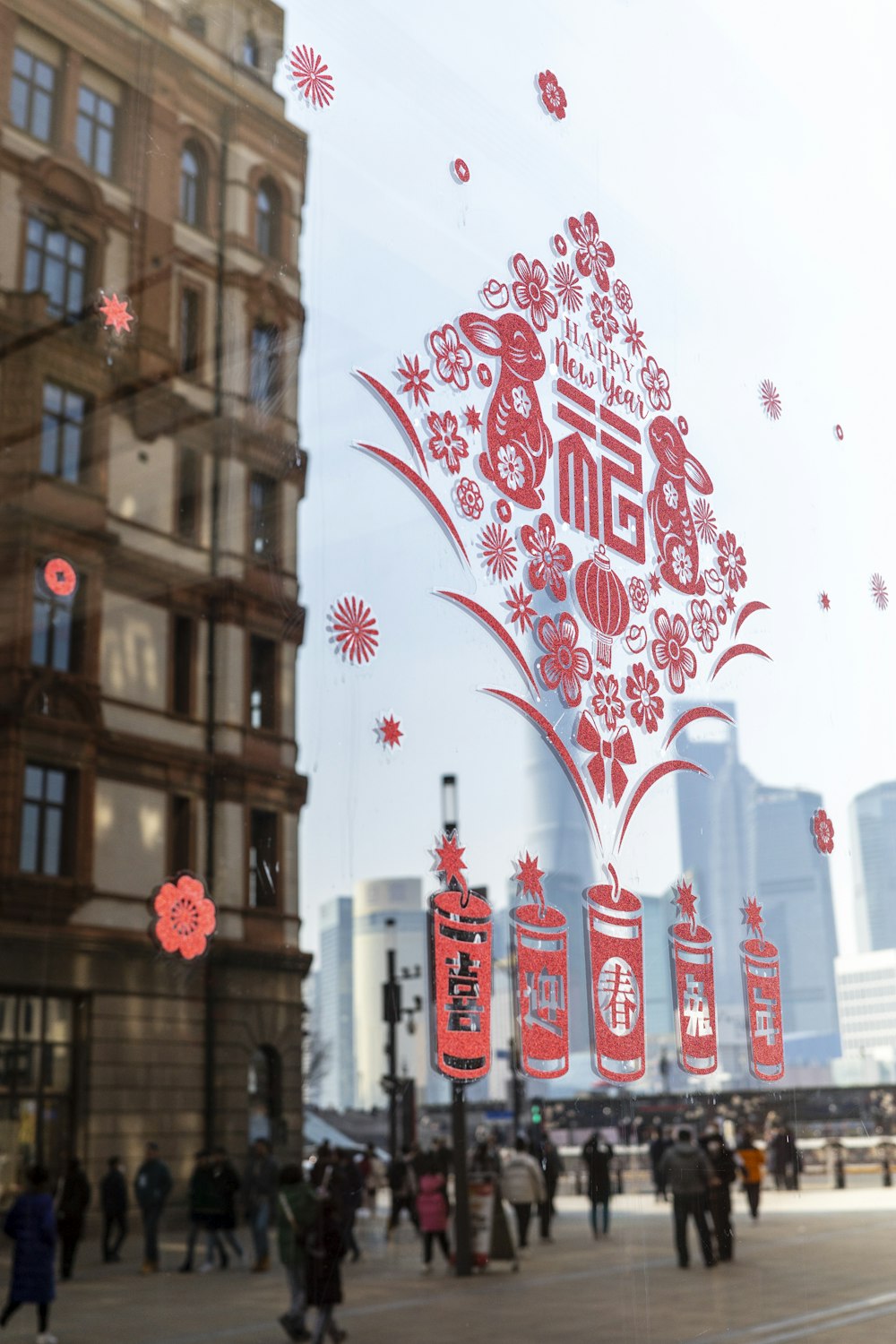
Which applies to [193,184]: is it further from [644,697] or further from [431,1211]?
[431,1211]

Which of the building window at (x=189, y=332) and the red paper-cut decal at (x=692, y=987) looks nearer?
the building window at (x=189, y=332)

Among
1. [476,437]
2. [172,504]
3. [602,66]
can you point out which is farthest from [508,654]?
[602,66]

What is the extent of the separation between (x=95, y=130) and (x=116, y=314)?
276 mm

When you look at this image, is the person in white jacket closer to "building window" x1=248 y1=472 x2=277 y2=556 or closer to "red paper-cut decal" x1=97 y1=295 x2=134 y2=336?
"building window" x1=248 y1=472 x2=277 y2=556

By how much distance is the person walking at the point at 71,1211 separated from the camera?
1.65 m

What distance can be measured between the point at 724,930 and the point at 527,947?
30.0 inches

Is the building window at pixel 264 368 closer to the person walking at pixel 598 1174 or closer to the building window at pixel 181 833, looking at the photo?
the building window at pixel 181 833

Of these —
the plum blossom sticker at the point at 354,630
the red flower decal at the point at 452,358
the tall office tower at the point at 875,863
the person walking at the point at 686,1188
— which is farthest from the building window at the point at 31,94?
the tall office tower at the point at 875,863

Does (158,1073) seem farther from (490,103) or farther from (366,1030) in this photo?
(490,103)

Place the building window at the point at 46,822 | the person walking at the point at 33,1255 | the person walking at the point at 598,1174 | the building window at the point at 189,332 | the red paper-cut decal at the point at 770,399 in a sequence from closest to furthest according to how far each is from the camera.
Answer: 1. the person walking at the point at 33,1255
2. the building window at the point at 46,822
3. the building window at the point at 189,332
4. the person walking at the point at 598,1174
5. the red paper-cut decal at the point at 770,399

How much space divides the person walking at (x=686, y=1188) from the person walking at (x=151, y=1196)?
1343mm

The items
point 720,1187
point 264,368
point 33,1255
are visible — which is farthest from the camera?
point 720,1187

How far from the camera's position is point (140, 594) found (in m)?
1.93

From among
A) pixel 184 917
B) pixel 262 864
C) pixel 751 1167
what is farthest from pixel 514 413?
pixel 751 1167
